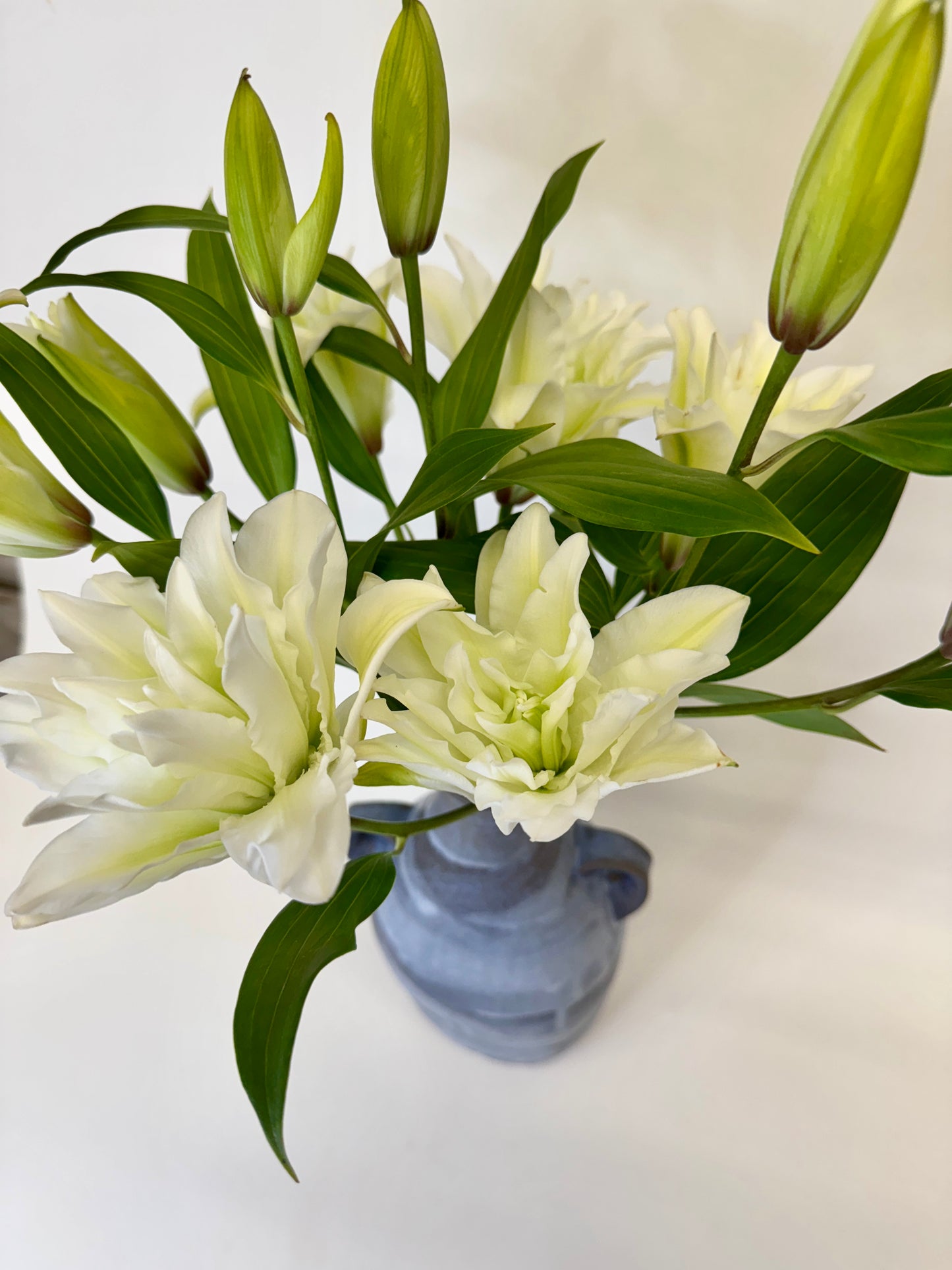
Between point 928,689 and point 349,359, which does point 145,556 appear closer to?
point 349,359

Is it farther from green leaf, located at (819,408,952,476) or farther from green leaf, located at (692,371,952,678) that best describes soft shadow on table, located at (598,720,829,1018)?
green leaf, located at (819,408,952,476)

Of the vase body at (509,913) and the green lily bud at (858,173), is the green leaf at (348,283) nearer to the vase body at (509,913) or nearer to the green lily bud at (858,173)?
the green lily bud at (858,173)

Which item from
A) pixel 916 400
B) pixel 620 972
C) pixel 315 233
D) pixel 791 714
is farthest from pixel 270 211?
pixel 620 972

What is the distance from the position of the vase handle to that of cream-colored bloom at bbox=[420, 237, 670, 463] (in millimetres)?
266

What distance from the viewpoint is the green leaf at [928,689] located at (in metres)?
0.35

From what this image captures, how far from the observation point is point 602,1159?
0.60 meters

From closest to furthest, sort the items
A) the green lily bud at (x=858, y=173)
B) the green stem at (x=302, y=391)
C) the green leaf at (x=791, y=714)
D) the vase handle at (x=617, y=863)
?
1. the green lily bud at (x=858, y=173)
2. the green stem at (x=302, y=391)
3. the green leaf at (x=791, y=714)
4. the vase handle at (x=617, y=863)

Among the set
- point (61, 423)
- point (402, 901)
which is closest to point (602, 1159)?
point (402, 901)

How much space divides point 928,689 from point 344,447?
12.2 inches

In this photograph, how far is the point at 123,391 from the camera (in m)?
0.39

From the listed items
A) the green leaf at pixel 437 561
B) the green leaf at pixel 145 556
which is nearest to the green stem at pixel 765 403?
the green leaf at pixel 437 561

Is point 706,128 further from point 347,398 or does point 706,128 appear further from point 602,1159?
point 602,1159

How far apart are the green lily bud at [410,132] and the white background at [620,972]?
0.33 m

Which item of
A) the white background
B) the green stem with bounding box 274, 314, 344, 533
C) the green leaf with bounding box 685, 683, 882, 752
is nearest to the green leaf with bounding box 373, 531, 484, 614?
the green stem with bounding box 274, 314, 344, 533
